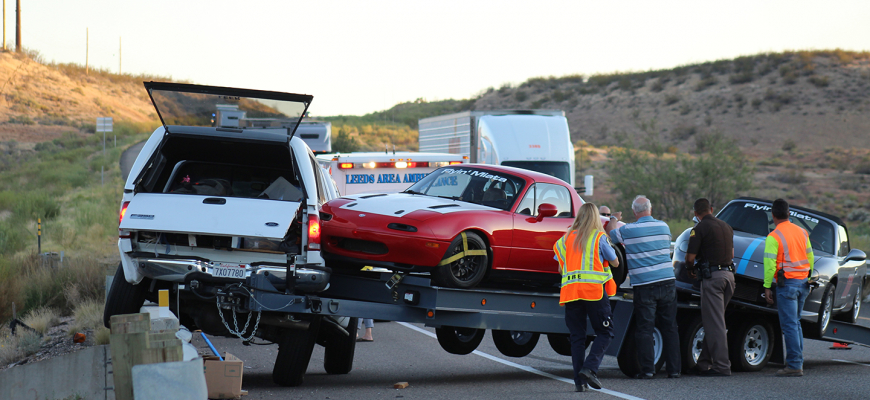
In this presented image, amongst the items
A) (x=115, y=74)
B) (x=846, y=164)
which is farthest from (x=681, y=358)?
(x=115, y=74)

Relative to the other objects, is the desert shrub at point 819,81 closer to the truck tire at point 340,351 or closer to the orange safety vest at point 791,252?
the orange safety vest at point 791,252

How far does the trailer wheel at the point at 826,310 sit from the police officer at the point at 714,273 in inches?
61.9

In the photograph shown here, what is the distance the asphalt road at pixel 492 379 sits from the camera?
8172 mm

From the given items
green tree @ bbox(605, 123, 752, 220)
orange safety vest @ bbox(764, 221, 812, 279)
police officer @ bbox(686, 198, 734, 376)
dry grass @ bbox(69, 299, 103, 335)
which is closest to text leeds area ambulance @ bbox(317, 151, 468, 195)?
dry grass @ bbox(69, 299, 103, 335)

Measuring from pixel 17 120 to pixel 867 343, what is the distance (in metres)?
67.5

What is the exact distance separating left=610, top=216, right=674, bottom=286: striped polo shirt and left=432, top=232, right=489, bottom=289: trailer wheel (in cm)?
187

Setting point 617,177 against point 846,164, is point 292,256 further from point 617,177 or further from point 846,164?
point 846,164

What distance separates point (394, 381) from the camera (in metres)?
9.03

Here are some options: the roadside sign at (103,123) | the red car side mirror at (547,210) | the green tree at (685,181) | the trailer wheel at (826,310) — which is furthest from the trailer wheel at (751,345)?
the roadside sign at (103,123)

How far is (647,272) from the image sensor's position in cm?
905

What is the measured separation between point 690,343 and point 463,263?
3.56 meters

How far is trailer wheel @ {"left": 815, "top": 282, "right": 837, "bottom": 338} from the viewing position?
10462 mm

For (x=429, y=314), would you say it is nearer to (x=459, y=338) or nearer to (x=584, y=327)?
(x=584, y=327)

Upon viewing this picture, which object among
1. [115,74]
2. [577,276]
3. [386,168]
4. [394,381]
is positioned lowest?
[394,381]
